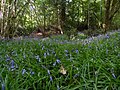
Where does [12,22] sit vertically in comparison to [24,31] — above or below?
above

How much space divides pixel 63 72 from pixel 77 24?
61.2 ft

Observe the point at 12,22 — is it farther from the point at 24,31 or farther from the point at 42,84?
the point at 24,31

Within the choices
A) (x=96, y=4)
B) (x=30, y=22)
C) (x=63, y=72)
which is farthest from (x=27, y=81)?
(x=96, y=4)

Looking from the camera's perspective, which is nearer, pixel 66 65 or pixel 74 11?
pixel 66 65

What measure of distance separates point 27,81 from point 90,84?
21.6 inches

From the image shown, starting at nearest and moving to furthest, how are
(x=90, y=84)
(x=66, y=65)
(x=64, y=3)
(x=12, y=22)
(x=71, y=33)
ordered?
(x=90, y=84) < (x=66, y=65) < (x=12, y=22) < (x=71, y=33) < (x=64, y=3)

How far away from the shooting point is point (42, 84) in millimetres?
→ 2199

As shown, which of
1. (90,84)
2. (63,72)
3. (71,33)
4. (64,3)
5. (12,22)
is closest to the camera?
(90,84)

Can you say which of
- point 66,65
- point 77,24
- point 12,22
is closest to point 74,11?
point 77,24

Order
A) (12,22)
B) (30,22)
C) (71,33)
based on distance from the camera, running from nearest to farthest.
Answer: (12,22) < (71,33) < (30,22)

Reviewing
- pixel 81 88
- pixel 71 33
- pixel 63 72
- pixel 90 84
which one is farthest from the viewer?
pixel 71 33

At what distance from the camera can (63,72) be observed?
2305 millimetres

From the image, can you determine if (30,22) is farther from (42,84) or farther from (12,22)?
(42,84)

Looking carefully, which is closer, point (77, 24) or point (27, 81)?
point (27, 81)
